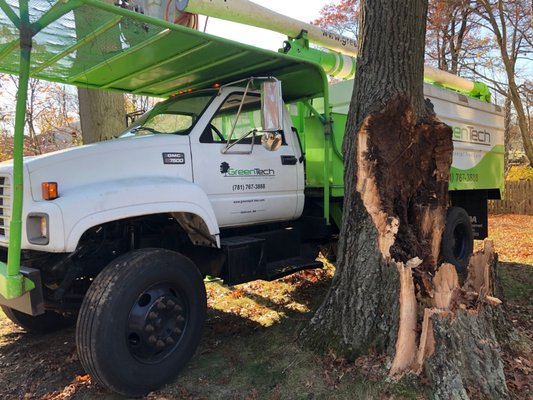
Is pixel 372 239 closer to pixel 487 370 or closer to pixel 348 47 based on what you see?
pixel 487 370

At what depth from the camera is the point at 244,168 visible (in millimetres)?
4793

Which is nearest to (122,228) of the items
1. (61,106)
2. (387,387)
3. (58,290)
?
(58,290)

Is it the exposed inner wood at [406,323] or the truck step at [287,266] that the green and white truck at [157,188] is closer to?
the truck step at [287,266]

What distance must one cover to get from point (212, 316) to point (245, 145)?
2039mm

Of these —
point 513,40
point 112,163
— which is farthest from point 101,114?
point 513,40

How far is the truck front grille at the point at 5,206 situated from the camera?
363 cm

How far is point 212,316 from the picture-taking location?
5398 mm

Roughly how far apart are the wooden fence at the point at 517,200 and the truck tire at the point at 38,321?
54.5 ft

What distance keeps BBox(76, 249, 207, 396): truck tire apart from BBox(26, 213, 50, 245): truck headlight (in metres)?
0.48

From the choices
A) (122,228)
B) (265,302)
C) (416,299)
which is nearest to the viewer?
(416,299)

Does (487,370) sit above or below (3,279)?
below

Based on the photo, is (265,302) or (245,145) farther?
(265,302)

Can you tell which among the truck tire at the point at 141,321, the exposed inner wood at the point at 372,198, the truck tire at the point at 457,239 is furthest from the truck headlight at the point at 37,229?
the truck tire at the point at 457,239

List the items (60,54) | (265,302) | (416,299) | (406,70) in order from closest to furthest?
(416,299) → (406,70) → (60,54) → (265,302)
